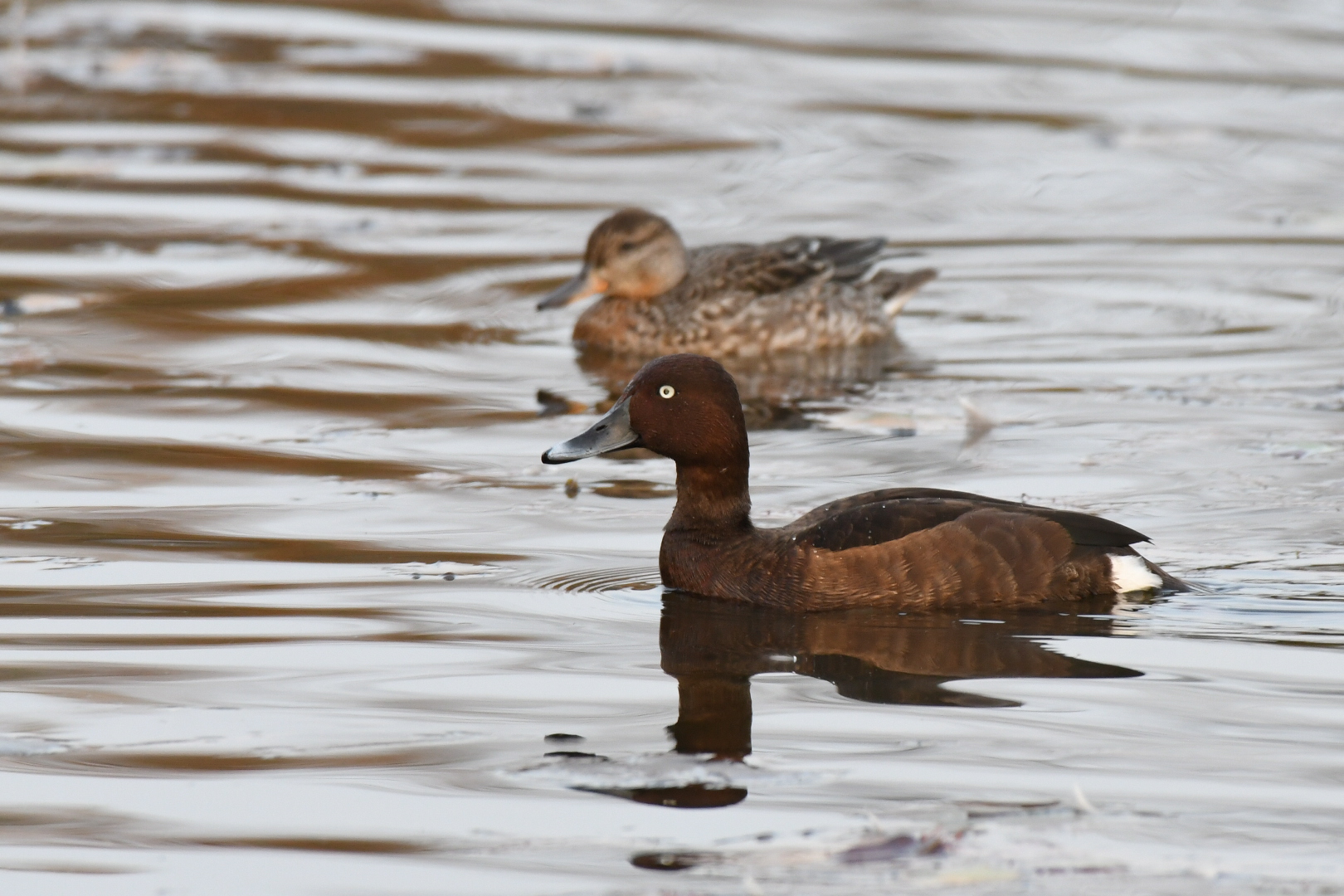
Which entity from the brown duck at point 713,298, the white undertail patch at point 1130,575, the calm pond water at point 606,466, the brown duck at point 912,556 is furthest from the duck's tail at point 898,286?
the white undertail patch at point 1130,575

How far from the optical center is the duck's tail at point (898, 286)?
41.7 feet

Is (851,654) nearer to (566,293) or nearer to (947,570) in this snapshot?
(947,570)

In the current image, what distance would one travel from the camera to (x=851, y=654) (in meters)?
6.63

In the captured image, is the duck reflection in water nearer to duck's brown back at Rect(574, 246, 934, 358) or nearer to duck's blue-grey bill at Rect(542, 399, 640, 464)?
Answer: duck's blue-grey bill at Rect(542, 399, 640, 464)

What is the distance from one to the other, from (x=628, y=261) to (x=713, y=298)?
0.54 meters

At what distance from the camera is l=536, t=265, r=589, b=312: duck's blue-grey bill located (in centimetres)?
1239

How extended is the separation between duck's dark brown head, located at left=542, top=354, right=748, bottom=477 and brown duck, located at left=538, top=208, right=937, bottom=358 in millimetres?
4449

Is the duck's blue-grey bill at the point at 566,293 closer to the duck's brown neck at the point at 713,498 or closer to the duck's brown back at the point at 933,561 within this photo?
the duck's brown neck at the point at 713,498

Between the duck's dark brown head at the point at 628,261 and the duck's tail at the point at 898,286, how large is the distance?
1.23 m

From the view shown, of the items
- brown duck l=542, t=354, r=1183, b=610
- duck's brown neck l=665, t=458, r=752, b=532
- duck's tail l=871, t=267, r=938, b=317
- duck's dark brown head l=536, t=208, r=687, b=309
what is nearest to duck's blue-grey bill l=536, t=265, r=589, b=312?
duck's dark brown head l=536, t=208, r=687, b=309

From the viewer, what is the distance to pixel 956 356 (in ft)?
38.0

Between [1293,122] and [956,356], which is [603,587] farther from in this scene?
[1293,122]

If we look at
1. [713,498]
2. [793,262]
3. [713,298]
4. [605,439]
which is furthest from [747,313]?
[713,498]

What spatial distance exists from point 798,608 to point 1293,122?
11.7 meters
